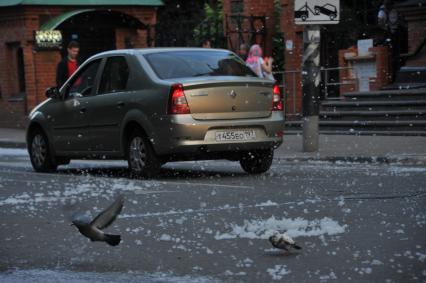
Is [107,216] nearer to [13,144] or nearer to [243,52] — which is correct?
[13,144]

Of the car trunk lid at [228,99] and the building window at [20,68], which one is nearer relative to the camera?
the car trunk lid at [228,99]

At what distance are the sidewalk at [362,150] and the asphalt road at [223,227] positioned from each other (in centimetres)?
137

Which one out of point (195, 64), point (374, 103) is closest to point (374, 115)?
point (374, 103)

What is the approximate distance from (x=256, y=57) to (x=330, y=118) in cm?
196

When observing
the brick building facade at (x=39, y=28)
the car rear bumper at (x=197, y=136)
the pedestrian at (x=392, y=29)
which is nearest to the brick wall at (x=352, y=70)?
the pedestrian at (x=392, y=29)

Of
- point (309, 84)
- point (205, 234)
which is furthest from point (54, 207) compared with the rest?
point (309, 84)

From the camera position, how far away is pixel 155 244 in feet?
26.2

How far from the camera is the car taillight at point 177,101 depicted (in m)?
12.7

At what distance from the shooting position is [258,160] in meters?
13.8

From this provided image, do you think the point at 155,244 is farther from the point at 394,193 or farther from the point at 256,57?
the point at 256,57

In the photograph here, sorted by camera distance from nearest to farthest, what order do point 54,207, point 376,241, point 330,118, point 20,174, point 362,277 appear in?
1. point 362,277
2. point 376,241
3. point 54,207
4. point 20,174
5. point 330,118

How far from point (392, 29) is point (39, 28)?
10132 mm

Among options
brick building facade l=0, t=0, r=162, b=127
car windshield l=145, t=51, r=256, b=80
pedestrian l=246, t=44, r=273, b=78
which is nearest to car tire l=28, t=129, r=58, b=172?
car windshield l=145, t=51, r=256, b=80

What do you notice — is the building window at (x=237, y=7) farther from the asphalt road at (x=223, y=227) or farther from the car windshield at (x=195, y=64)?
the asphalt road at (x=223, y=227)
